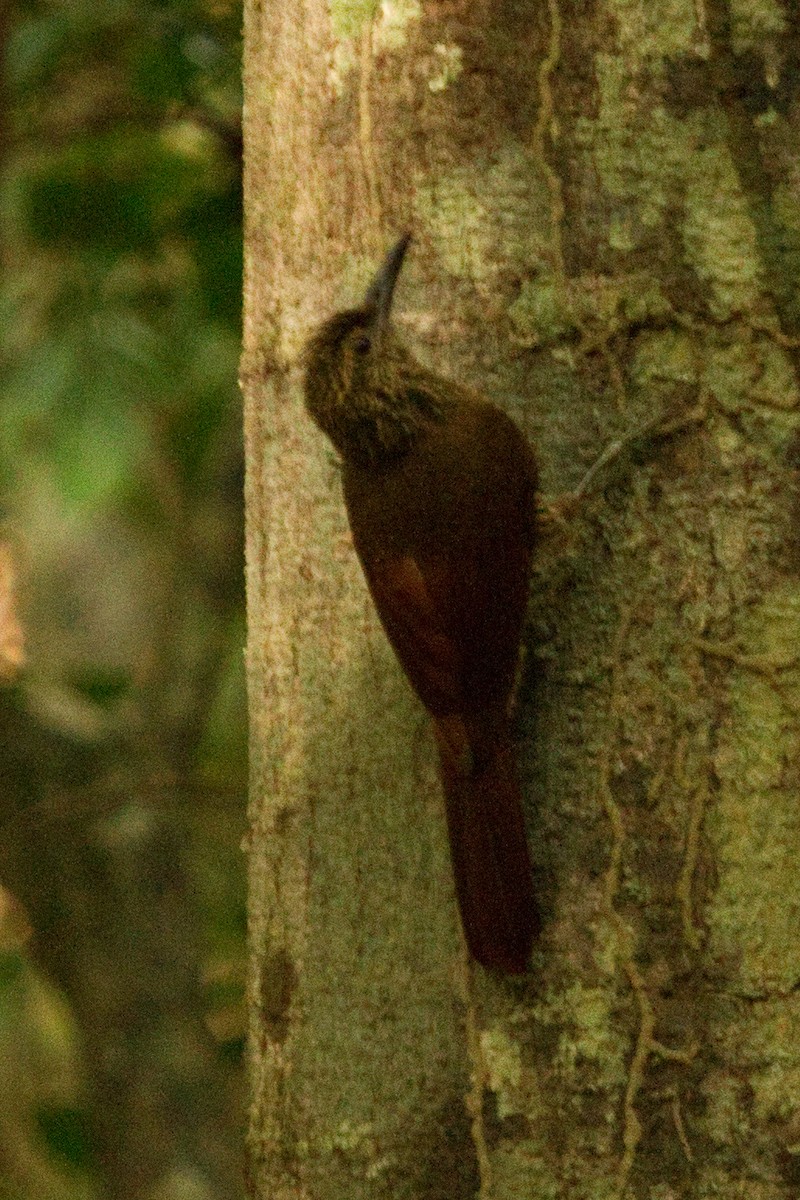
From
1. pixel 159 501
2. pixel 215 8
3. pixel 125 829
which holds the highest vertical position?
pixel 215 8

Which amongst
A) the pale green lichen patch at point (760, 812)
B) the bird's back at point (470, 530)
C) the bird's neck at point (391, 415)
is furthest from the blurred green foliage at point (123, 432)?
the pale green lichen patch at point (760, 812)

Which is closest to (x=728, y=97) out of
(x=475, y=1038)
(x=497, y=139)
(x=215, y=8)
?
Result: (x=497, y=139)

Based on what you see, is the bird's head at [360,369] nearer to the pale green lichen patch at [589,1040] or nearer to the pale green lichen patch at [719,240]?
the pale green lichen patch at [719,240]

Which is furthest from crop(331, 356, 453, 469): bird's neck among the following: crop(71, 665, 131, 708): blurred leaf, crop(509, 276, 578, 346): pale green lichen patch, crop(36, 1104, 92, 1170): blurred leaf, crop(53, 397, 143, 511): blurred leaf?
crop(36, 1104, 92, 1170): blurred leaf

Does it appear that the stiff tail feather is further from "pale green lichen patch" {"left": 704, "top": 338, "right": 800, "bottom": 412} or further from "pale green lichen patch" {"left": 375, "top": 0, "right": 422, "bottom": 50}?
"pale green lichen patch" {"left": 375, "top": 0, "right": 422, "bottom": 50}

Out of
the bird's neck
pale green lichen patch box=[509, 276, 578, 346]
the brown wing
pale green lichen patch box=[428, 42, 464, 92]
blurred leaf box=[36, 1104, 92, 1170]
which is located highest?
pale green lichen patch box=[428, 42, 464, 92]

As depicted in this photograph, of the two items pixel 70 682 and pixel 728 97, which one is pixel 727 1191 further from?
pixel 70 682
